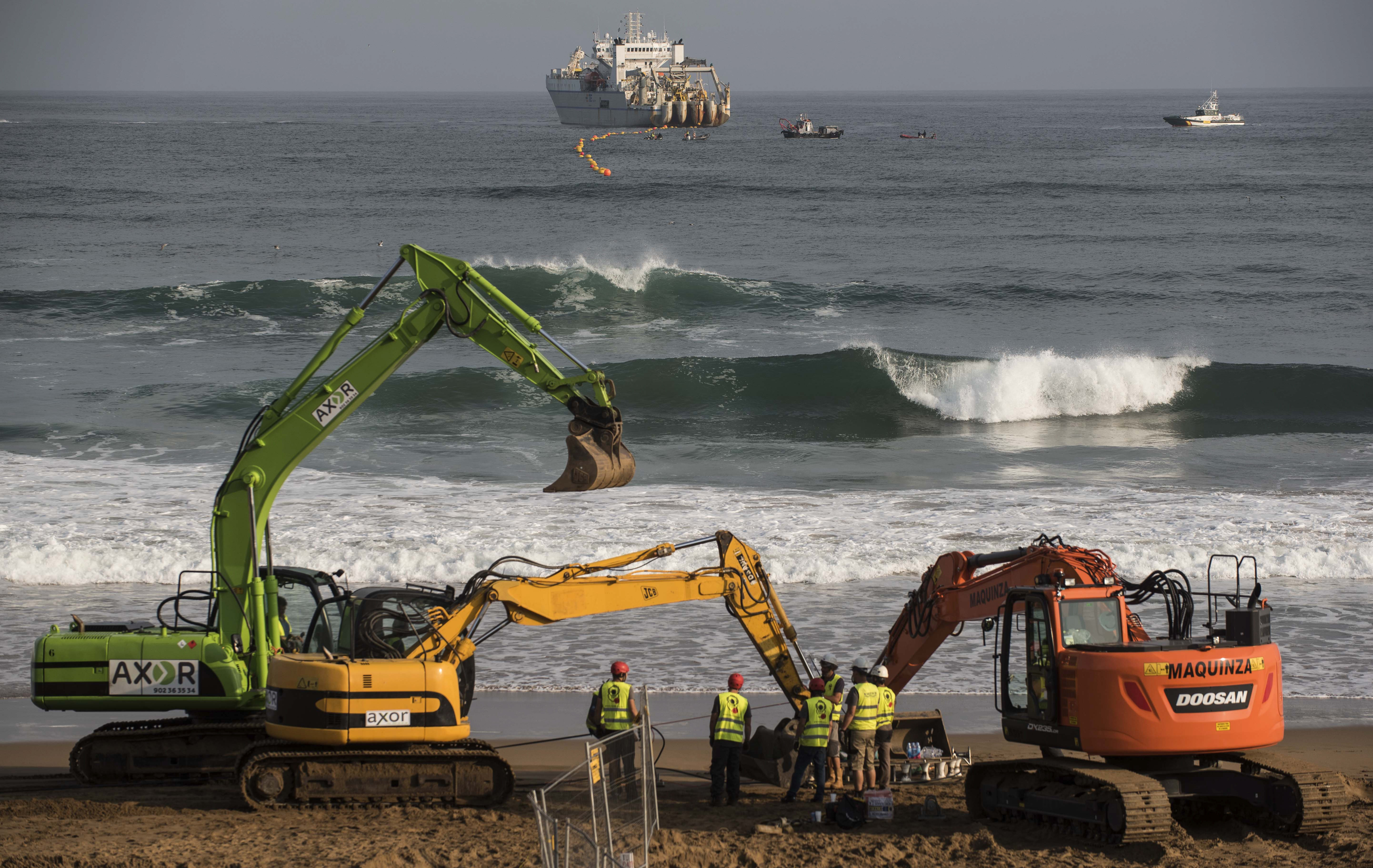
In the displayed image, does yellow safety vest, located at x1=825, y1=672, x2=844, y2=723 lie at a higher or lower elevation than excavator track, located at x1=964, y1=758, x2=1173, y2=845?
higher

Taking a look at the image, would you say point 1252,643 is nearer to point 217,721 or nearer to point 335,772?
point 335,772

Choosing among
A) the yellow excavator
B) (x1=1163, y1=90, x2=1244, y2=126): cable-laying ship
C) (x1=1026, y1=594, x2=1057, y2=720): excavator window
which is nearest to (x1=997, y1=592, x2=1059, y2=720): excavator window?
(x1=1026, y1=594, x2=1057, y2=720): excavator window

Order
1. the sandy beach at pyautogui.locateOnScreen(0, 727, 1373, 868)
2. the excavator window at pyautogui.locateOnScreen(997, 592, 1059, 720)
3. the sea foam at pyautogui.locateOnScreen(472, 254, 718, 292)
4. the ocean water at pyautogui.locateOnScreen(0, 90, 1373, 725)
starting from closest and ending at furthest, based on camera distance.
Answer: the sandy beach at pyautogui.locateOnScreen(0, 727, 1373, 868), the excavator window at pyautogui.locateOnScreen(997, 592, 1059, 720), the ocean water at pyautogui.locateOnScreen(0, 90, 1373, 725), the sea foam at pyautogui.locateOnScreen(472, 254, 718, 292)

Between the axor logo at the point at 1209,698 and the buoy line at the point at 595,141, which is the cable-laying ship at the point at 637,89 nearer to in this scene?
the buoy line at the point at 595,141

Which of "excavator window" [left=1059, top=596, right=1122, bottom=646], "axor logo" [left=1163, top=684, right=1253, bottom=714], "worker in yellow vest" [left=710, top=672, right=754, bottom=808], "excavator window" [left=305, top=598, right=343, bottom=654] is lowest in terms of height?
"worker in yellow vest" [left=710, top=672, right=754, bottom=808]

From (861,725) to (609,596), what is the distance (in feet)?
7.01

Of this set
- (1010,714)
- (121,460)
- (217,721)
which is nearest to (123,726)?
(217,721)

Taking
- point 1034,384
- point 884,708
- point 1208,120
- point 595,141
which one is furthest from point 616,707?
point 1208,120

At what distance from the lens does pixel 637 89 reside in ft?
476

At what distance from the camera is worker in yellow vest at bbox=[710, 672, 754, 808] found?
398 inches

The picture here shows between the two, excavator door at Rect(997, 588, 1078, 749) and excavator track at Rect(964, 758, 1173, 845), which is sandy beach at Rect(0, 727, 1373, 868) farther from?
excavator door at Rect(997, 588, 1078, 749)

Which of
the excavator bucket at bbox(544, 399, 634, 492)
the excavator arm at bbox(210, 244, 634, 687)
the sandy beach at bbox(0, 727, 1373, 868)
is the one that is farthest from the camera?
the excavator arm at bbox(210, 244, 634, 687)

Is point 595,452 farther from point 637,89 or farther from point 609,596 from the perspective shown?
point 637,89

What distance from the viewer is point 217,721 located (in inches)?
439
